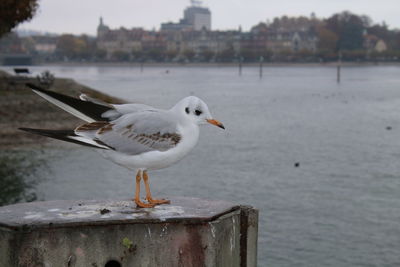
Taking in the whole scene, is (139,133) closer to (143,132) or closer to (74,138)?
(143,132)

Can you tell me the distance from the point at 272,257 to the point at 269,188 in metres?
8.70

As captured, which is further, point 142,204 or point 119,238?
point 142,204

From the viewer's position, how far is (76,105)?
16.3ft

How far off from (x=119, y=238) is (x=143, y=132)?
3.23ft

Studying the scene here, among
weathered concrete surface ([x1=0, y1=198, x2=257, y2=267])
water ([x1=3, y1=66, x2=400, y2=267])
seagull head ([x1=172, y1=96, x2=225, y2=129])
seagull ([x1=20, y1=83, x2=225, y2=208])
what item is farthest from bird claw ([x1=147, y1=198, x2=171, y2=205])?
water ([x1=3, y1=66, x2=400, y2=267])

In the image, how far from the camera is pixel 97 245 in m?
4.50

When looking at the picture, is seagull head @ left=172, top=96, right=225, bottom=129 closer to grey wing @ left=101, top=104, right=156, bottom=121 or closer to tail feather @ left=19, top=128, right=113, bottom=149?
grey wing @ left=101, top=104, right=156, bottom=121

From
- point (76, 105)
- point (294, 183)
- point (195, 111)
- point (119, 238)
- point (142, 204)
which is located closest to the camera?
point (119, 238)

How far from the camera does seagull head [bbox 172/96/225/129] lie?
16.7ft

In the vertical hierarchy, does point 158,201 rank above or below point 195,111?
below

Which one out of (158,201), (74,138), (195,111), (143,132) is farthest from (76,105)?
(158,201)

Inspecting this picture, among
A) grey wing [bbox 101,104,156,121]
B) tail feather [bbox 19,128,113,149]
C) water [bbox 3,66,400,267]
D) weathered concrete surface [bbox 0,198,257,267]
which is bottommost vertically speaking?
water [bbox 3,66,400,267]

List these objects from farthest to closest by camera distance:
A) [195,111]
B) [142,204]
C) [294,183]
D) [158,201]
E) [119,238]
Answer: [294,183] < [158,201] < [142,204] < [195,111] < [119,238]

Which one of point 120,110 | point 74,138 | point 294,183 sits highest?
point 120,110
